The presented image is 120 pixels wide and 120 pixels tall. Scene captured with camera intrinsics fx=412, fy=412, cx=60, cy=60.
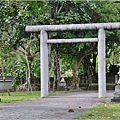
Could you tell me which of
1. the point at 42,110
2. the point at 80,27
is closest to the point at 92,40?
the point at 80,27

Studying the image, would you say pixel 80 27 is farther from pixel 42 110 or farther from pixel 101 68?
pixel 42 110

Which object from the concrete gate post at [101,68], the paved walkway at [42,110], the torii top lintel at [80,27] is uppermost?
the torii top lintel at [80,27]

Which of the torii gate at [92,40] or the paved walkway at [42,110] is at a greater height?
the torii gate at [92,40]

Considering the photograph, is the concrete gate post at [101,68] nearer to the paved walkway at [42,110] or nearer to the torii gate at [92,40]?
the torii gate at [92,40]

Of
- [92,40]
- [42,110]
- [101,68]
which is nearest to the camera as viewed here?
[42,110]

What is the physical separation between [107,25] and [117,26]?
37 cm

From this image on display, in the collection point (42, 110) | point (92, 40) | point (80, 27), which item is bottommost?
point (42, 110)

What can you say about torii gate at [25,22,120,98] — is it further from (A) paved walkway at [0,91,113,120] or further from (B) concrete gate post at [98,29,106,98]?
(A) paved walkway at [0,91,113,120]

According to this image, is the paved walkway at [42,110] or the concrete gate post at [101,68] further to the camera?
the concrete gate post at [101,68]

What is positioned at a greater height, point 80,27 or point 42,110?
point 80,27

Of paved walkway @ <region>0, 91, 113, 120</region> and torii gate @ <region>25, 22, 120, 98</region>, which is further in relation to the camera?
torii gate @ <region>25, 22, 120, 98</region>

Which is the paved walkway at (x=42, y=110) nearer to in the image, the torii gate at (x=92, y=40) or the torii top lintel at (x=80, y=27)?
the torii gate at (x=92, y=40)

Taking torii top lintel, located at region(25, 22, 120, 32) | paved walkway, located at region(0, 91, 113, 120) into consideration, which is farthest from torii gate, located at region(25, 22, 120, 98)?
paved walkway, located at region(0, 91, 113, 120)

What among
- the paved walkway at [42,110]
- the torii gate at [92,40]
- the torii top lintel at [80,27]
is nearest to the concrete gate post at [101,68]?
the torii gate at [92,40]
